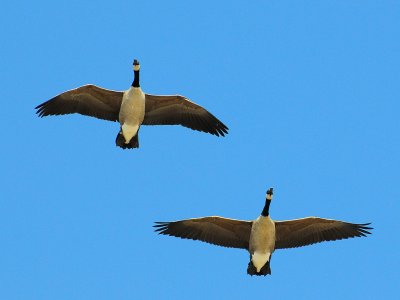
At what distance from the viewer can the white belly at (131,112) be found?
25281 mm

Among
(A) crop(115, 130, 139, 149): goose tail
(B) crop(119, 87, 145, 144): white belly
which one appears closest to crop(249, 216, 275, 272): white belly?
(A) crop(115, 130, 139, 149): goose tail

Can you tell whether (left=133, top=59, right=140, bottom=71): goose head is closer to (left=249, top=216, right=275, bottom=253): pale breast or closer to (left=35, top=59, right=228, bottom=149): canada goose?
(left=35, top=59, right=228, bottom=149): canada goose

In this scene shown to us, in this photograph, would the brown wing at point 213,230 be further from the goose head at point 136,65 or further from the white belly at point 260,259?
the goose head at point 136,65

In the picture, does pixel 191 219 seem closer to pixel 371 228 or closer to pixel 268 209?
pixel 268 209

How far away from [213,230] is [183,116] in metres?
4.23

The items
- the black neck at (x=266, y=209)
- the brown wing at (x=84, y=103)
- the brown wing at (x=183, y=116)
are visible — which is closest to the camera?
the black neck at (x=266, y=209)

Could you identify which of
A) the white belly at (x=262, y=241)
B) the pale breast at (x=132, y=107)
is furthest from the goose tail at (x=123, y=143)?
the white belly at (x=262, y=241)

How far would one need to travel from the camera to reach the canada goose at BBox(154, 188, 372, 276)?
2367cm

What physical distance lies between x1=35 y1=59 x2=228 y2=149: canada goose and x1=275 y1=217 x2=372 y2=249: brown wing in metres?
4.33

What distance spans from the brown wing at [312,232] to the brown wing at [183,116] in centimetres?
431

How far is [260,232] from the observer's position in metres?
23.6

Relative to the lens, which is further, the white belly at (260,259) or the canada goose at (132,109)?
the canada goose at (132,109)

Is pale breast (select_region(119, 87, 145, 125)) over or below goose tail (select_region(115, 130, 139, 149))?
over

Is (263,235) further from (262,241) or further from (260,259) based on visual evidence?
(260,259)
